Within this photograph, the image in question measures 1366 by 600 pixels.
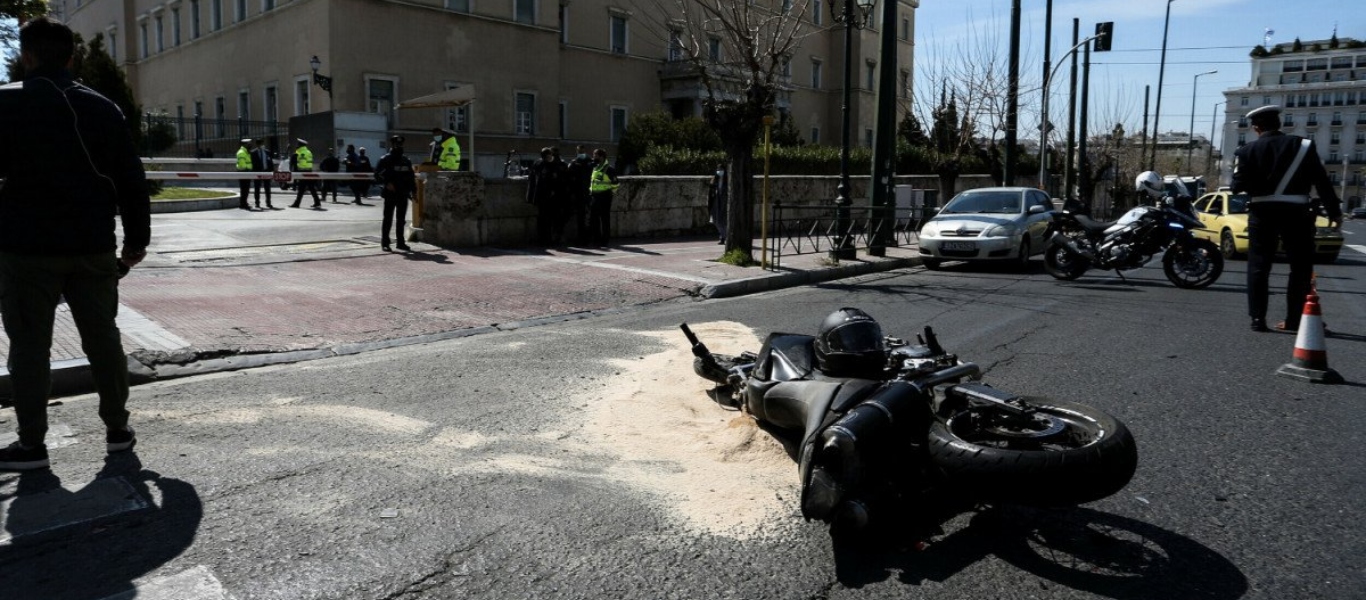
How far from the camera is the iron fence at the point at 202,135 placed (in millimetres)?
33438

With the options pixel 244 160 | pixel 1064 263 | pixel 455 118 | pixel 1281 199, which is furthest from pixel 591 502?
pixel 455 118

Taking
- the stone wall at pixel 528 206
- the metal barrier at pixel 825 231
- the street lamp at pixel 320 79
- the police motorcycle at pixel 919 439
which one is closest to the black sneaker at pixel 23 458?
the police motorcycle at pixel 919 439

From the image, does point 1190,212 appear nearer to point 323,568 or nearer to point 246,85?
point 323,568

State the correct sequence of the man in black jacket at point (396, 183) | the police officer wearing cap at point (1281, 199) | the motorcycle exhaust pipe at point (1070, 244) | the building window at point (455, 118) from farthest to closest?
the building window at point (455, 118)
the man in black jacket at point (396, 183)
the motorcycle exhaust pipe at point (1070, 244)
the police officer wearing cap at point (1281, 199)

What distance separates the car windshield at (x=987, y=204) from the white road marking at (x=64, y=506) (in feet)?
46.8

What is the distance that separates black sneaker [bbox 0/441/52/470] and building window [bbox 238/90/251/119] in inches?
1622

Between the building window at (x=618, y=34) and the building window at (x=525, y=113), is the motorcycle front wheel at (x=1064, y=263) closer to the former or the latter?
the building window at (x=525, y=113)

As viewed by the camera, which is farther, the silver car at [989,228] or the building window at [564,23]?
the building window at [564,23]

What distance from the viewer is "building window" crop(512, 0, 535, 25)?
40531mm

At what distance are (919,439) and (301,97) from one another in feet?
125

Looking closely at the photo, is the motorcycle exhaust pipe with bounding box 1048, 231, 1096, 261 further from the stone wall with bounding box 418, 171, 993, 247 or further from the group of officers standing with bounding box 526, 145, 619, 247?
the group of officers standing with bounding box 526, 145, 619, 247

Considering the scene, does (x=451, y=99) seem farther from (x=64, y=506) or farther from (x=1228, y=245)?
(x=1228, y=245)

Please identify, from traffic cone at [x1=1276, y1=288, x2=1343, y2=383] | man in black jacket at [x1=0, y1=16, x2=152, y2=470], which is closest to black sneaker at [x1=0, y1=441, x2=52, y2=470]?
man in black jacket at [x1=0, y1=16, x2=152, y2=470]

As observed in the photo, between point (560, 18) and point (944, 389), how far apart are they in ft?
141
